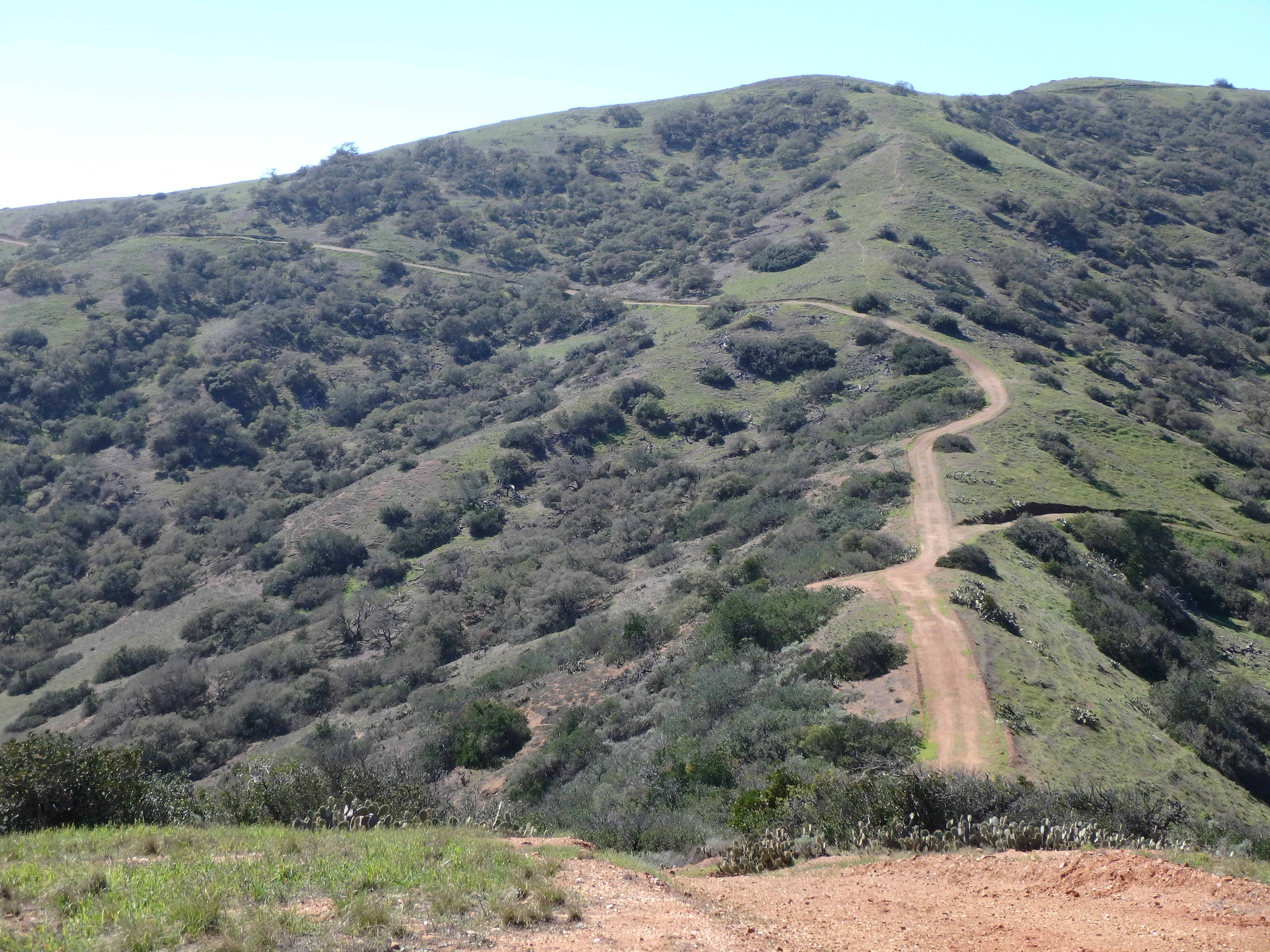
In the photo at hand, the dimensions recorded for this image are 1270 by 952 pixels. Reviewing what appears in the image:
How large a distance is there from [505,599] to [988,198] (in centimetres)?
6356

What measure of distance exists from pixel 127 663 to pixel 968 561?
115 feet

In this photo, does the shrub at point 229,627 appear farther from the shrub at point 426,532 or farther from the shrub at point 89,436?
the shrub at point 89,436

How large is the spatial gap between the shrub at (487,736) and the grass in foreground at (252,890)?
37.7 feet

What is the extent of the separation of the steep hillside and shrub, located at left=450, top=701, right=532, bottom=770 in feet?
0.33

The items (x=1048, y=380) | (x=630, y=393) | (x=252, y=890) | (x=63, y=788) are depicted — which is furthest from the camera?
(x=630, y=393)

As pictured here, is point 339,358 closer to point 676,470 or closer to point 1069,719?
point 676,470

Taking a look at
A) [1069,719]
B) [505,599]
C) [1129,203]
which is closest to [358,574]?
[505,599]

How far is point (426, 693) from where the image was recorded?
25672 millimetres

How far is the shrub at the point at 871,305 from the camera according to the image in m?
53.6

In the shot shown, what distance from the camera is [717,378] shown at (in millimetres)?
51812

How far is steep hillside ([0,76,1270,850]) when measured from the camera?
1861 centimetres

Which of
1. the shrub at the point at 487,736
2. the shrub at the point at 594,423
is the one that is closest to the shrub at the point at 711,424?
the shrub at the point at 594,423

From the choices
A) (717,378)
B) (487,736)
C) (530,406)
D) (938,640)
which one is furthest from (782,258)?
(487,736)

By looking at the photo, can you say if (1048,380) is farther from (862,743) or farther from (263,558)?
(263,558)
